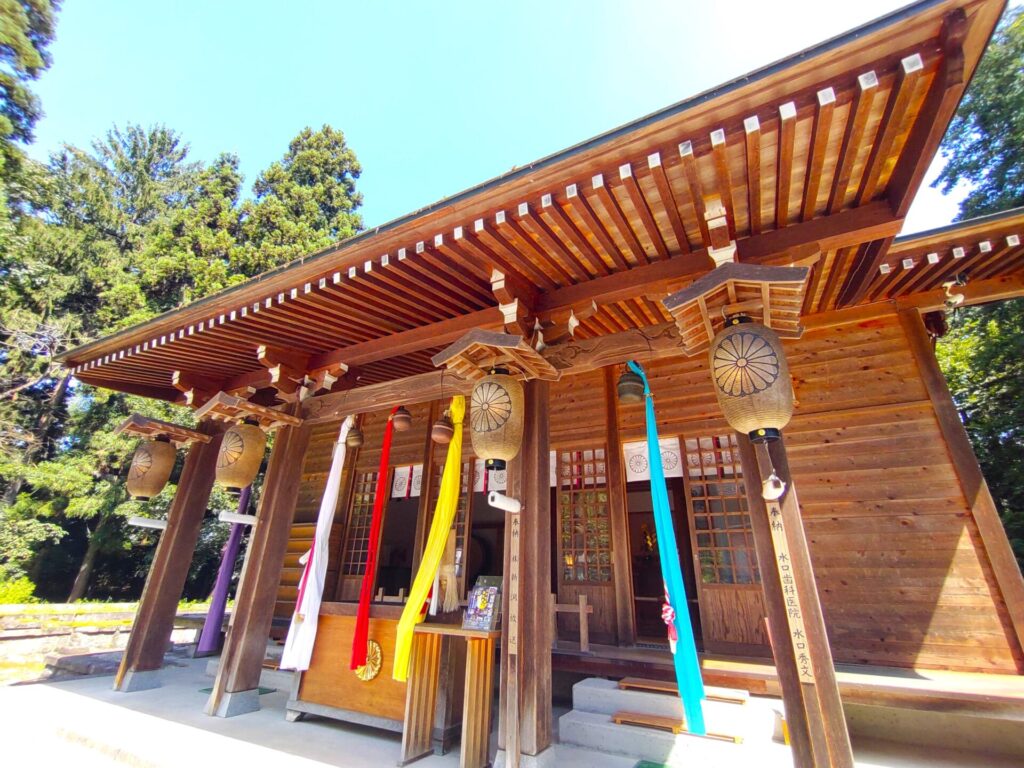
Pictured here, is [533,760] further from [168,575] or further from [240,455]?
[168,575]

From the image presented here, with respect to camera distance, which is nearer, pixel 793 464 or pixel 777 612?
pixel 777 612

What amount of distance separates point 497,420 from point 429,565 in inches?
61.0

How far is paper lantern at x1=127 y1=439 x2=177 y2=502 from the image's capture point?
5730mm

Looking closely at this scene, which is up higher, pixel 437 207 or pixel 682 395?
pixel 437 207

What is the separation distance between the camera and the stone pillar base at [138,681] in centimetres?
527

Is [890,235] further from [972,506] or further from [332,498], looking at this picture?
[332,498]

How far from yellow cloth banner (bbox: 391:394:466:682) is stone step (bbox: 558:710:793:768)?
149cm

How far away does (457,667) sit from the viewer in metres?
4.10

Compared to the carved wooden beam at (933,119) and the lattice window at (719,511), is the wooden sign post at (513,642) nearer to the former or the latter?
the lattice window at (719,511)

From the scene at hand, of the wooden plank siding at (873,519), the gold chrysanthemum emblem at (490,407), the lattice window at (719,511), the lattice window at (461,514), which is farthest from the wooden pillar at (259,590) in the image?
the lattice window at (719,511)

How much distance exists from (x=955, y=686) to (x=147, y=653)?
813 cm

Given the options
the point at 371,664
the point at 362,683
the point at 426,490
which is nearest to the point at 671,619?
the point at 371,664

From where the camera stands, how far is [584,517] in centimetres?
594

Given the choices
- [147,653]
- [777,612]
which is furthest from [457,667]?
[147,653]
